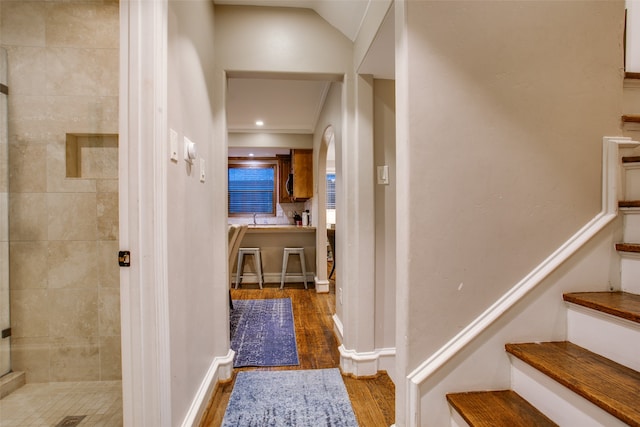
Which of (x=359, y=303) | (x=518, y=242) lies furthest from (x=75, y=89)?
(x=518, y=242)

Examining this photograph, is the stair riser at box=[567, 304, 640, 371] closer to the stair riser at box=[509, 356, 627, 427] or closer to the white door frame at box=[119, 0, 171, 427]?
the stair riser at box=[509, 356, 627, 427]

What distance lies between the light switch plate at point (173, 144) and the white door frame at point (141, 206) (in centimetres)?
12

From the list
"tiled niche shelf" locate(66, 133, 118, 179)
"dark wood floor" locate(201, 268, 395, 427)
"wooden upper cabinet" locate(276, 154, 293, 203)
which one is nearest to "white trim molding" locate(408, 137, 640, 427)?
"dark wood floor" locate(201, 268, 395, 427)

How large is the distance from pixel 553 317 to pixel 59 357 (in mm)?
2569

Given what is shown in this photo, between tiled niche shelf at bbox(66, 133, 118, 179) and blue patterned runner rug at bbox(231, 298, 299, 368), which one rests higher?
tiled niche shelf at bbox(66, 133, 118, 179)

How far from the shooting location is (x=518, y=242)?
1.25 metres

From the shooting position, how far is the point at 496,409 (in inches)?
42.9

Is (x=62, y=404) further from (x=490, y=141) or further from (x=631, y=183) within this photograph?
(x=631, y=183)

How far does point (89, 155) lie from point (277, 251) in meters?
3.48

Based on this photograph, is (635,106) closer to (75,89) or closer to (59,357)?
(75,89)

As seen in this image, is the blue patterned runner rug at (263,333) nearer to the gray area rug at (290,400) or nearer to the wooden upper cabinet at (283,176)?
the gray area rug at (290,400)

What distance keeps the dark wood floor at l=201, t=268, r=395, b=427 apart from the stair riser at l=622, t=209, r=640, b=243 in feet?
4.72

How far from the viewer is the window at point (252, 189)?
267 inches

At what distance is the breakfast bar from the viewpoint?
16.2 ft
